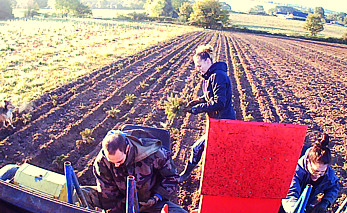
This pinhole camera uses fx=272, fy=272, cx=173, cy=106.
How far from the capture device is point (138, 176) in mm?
2559

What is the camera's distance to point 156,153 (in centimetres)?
263

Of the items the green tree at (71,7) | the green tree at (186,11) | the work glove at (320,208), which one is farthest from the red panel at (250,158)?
the green tree at (71,7)

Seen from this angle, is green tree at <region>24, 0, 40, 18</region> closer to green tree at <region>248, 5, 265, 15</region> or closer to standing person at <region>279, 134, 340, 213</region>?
standing person at <region>279, 134, 340, 213</region>

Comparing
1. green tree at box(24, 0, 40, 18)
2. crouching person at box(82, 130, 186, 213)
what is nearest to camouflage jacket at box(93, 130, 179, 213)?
crouching person at box(82, 130, 186, 213)

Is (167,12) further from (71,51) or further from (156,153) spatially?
(156,153)

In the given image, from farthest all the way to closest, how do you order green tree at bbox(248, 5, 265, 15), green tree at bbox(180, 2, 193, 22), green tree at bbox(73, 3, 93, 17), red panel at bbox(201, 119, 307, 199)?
1. green tree at bbox(248, 5, 265, 15)
2. green tree at bbox(180, 2, 193, 22)
3. green tree at bbox(73, 3, 93, 17)
4. red panel at bbox(201, 119, 307, 199)

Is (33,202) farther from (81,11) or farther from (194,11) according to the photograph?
(81,11)

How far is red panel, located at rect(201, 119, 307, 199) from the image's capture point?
161 cm

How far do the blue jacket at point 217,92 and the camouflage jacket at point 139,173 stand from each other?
941 mm

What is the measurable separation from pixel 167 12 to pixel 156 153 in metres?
65.1

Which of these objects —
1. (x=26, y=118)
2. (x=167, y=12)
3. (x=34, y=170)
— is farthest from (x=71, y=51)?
(x=167, y=12)

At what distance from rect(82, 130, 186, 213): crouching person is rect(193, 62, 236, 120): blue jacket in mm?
941

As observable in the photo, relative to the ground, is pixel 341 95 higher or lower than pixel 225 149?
lower

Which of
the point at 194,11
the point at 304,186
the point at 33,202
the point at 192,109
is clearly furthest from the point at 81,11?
the point at 33,202
